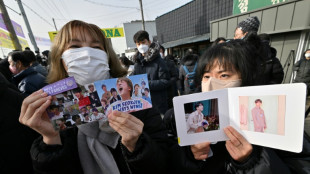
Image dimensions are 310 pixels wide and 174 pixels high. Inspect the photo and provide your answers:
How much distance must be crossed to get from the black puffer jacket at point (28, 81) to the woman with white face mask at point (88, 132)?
80.9 inches

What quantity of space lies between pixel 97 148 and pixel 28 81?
2575 millimetres

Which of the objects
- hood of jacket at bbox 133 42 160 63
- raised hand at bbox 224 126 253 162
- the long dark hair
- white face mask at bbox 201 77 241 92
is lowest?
raised hand at bbox 224 126 253 162

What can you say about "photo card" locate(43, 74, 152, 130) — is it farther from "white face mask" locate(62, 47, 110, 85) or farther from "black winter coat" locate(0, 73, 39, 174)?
"black winter coat" locate(0, 73, 39, 174)

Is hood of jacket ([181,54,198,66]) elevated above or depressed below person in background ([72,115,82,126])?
above

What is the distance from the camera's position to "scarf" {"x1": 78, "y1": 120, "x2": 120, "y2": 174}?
1.07m

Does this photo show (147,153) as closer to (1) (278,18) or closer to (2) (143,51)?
(2) (143,51)

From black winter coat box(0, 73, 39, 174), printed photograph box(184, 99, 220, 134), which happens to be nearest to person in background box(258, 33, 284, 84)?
printed photograph box(184, 99, 220, 134)

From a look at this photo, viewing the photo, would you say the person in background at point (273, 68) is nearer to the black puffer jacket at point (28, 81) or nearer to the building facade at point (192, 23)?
the black puffer jacket at point (28, 81)

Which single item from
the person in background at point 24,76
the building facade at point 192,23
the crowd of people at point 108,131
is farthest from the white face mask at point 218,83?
the building facade at point 192,23

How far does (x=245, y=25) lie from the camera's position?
7.77 ft

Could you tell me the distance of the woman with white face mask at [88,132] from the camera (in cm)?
88

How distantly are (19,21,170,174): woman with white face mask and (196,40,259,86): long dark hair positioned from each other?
0.73 metres

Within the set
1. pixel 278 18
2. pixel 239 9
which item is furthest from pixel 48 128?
pixel 239 9

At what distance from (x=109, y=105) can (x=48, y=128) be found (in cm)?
45
